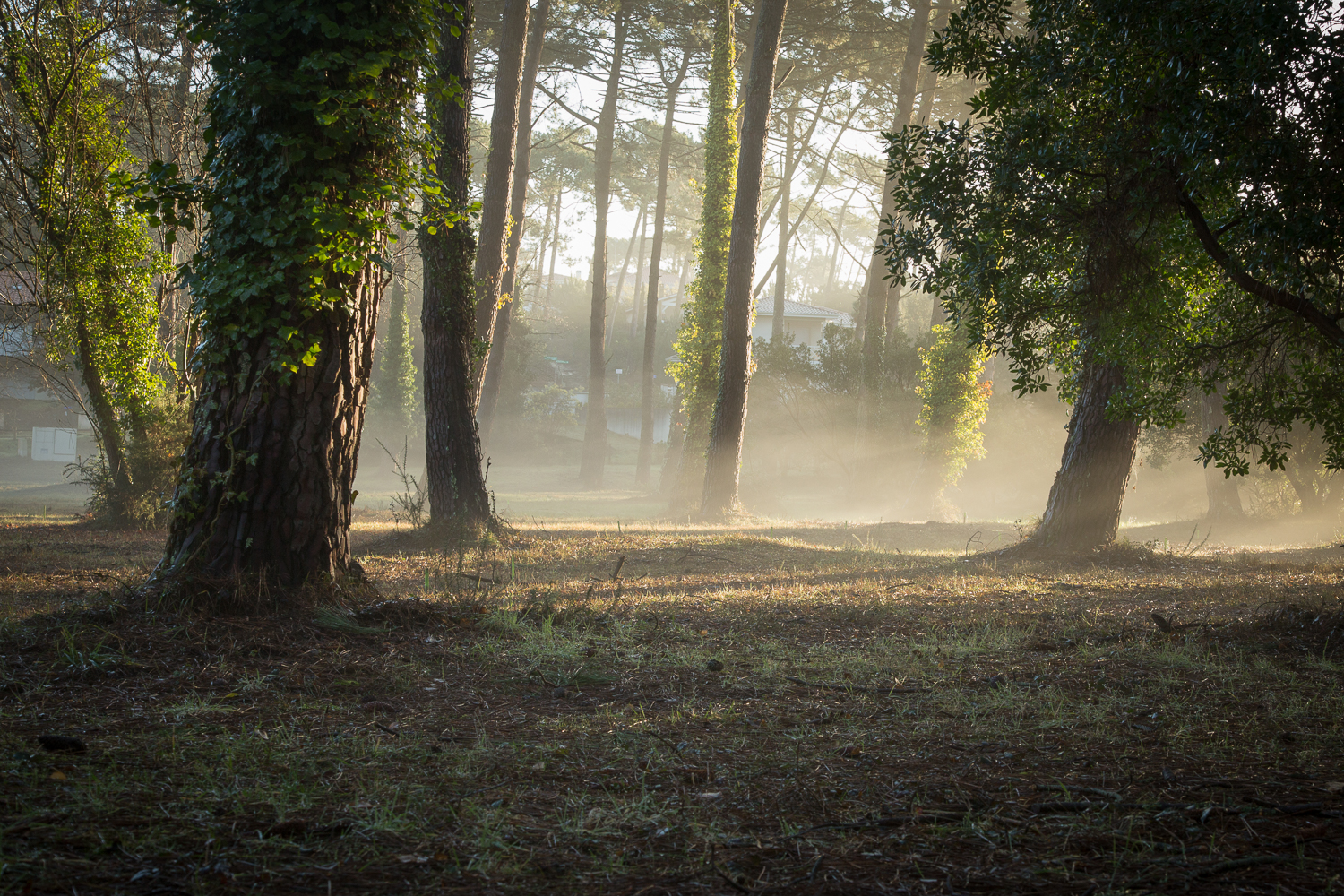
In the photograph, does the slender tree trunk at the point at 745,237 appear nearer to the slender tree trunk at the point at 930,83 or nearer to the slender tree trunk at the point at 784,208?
the slender tree trunk at the point at 930,83

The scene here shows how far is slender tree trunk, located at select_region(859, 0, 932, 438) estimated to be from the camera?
20.5m

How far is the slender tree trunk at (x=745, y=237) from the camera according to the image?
14375mm

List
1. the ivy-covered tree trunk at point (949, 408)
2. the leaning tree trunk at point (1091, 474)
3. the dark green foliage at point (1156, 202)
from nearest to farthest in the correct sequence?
the dark green foliage at point (1156, 202) → the leaning tree trunk at point (1091, 474) → the ivy-covered tree trunk at point (949, 408)

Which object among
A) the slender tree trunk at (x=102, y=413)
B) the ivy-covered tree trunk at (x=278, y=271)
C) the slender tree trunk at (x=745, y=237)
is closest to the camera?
the ivy-covered tree trunk at (x=278, y=271)

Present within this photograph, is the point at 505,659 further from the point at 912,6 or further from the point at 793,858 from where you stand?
the point at 912,6

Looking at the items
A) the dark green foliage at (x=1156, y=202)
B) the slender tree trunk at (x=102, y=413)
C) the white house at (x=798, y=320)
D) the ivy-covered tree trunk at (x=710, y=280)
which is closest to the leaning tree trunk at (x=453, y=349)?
the slender tree trunk at (x=102, y=413)

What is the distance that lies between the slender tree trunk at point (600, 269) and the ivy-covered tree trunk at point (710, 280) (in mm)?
8213

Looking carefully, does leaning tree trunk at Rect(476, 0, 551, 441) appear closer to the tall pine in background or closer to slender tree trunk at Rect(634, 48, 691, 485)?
slender tree trunk at Rect(634, 48, 691, 485)

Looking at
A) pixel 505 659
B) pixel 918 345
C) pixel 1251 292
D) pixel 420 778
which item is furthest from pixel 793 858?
pixel 918 345

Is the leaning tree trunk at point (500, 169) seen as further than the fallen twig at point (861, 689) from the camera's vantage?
Yes

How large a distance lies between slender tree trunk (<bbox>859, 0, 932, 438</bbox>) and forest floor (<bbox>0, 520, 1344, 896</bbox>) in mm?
17111

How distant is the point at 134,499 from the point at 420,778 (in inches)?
406

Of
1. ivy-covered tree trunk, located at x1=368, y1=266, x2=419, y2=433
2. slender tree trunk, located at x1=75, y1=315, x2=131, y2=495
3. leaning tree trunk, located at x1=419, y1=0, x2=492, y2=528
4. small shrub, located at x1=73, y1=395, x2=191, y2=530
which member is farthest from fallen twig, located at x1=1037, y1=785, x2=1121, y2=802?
ivy-covered tree trunk, located at x1=368, y1=266, x2=419, y2=433

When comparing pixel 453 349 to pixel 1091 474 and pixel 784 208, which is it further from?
pixel 784 208
